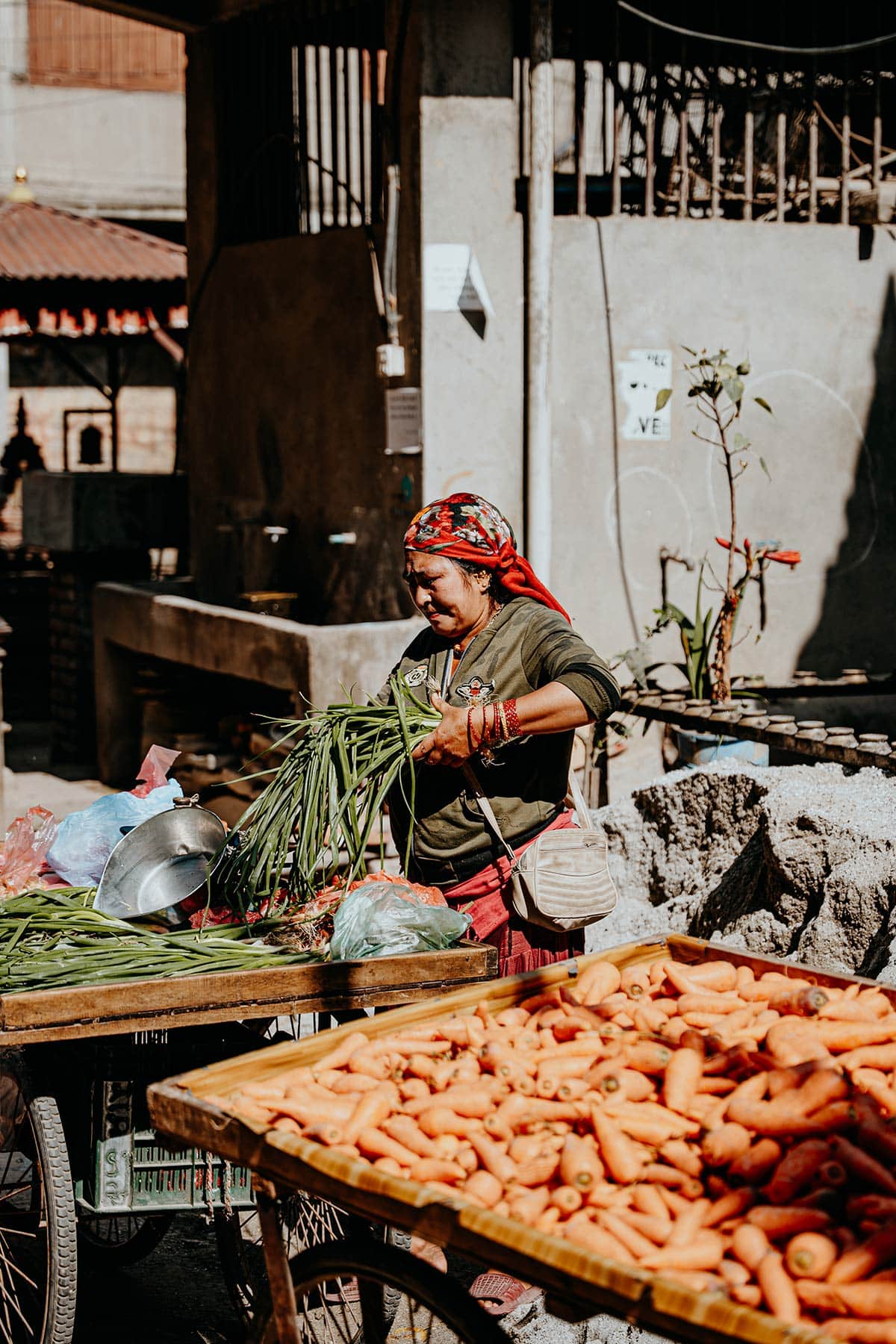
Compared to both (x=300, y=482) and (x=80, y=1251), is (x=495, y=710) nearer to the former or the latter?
(x=80, y=1251)

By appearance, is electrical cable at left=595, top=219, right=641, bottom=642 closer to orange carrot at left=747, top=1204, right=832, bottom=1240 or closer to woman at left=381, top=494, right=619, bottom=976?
woman at left=381, top=494, right=619, bottom=976

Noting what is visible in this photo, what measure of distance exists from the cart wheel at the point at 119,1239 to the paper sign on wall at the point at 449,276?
438cm

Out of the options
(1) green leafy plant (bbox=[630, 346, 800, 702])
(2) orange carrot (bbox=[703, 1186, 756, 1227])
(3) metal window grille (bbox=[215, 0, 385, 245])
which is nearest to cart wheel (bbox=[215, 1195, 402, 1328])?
(2) orange carrot (bbox=[703, 1186, 756, 1227])

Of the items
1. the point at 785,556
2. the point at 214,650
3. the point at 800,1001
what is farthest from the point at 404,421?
the point at 800,1001

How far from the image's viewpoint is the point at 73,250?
12742 mm

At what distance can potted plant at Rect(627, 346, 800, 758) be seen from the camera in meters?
7.09

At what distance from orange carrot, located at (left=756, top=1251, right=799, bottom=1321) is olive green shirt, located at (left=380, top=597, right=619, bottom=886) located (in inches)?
67.6

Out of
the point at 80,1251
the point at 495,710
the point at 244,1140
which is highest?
the point at 495,710

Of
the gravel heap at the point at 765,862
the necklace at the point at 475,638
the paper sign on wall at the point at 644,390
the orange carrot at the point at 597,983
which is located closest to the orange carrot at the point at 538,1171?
the orange carrot at the point at 597,983

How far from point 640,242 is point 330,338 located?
1690 mm

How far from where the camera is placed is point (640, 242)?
7.54 m

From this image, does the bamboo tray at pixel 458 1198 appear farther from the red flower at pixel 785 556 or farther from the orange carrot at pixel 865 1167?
the red flower at pixel 785 556

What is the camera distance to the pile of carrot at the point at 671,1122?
210cm

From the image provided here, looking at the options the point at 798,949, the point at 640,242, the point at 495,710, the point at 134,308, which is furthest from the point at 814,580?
the point at 134,308
